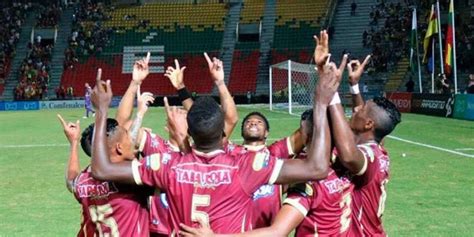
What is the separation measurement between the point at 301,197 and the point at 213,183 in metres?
0.67

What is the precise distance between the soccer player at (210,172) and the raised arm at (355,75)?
143 cm

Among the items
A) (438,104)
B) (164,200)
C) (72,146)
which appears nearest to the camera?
(164,200)

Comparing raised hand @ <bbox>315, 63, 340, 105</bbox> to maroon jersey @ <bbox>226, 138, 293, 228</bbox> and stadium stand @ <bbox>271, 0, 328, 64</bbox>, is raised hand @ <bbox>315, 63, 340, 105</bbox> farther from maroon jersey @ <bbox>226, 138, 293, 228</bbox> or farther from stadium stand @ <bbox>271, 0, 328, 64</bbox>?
stadium stand @ <bbox>271, 0, 328, 64</bbox>

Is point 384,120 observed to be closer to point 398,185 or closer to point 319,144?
point 319,144

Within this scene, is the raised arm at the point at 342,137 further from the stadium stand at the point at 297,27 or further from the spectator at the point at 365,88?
the stadium stand at the point at 297,27

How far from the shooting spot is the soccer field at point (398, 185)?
9.64m

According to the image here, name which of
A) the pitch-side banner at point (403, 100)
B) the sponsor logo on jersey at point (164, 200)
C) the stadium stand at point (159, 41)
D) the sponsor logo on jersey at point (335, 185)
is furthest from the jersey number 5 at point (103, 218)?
the stadium stand at point (159, 41)

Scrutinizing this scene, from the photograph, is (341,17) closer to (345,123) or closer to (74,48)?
(74,48)

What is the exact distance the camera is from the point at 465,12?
154 ft

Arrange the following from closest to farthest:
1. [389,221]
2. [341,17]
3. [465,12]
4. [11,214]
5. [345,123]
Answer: [345,123], [389,221], [11,214], [465,12], [341,17]

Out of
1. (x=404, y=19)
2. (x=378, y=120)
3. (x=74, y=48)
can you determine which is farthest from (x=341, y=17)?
(x=378, y=120)

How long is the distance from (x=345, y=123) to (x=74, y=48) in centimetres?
5461

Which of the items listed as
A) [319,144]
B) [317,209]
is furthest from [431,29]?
[319,144]

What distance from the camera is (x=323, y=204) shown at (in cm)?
441
